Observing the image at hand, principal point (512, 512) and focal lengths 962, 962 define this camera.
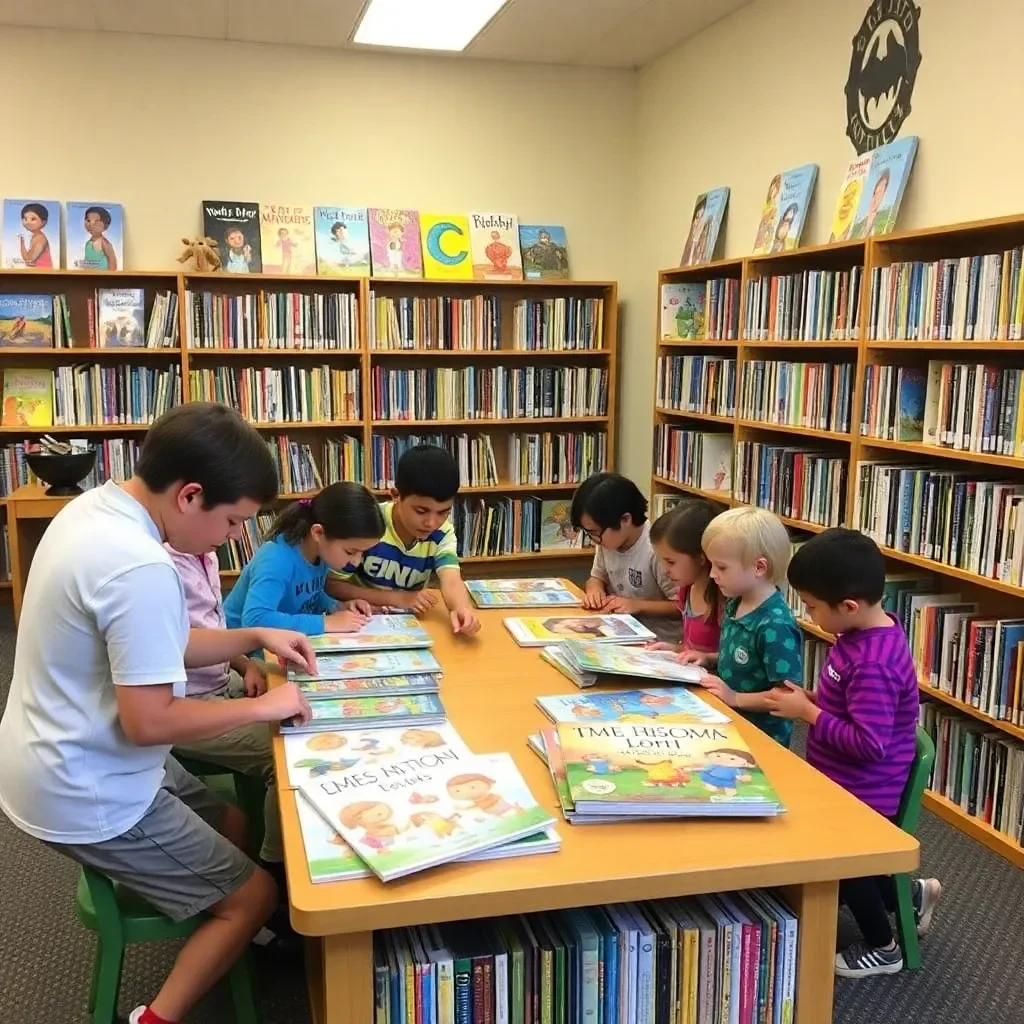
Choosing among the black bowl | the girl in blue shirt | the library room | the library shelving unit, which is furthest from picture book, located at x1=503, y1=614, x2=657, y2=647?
the black bowl

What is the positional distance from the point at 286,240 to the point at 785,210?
93.9 inches

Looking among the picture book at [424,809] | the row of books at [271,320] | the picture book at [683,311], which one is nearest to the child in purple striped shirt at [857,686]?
the picture book at [424,809]

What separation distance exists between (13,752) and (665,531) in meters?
1.45

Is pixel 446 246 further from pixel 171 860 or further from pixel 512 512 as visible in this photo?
pixel 171 860

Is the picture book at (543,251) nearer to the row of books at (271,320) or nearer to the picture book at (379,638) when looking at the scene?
the row of books at (271,320)

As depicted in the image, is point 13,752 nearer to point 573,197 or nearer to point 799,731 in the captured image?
point 799,731

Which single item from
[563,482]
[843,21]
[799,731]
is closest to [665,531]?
[799,731]

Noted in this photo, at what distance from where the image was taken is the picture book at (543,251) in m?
5.08

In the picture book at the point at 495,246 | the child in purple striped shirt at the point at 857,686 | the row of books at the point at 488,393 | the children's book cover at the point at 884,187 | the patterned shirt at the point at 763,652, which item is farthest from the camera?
the picture book at the point at 495,246

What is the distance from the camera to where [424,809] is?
127cm

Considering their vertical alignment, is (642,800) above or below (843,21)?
below

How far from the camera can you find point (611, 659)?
1.88 m

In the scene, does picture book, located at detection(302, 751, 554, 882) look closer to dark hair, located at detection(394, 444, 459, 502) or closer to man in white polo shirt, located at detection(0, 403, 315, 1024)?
man in white polo shirt, located at detection(0, 403, 315, 1024)

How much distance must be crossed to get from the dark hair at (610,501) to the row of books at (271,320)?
Answer: 7.52ft
